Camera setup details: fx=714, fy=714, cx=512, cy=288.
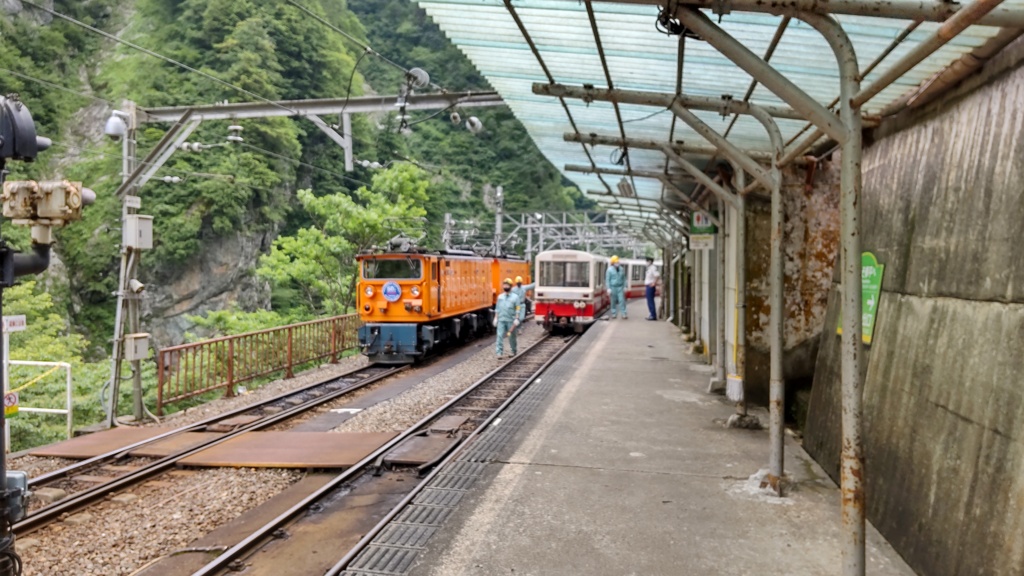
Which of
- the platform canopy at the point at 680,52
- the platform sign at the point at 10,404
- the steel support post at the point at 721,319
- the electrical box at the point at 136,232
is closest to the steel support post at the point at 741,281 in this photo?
the platform canopy at the point at 680,52

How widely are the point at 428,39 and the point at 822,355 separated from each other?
5379 cm

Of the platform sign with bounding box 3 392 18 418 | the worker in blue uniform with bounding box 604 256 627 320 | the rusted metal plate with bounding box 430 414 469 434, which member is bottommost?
the rusted metal plate with bounding box 430 414 469 434

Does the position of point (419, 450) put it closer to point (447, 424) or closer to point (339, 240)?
point (447, 424)

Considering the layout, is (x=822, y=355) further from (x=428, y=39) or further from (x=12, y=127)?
(x=428, y=39)

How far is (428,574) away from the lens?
4.08 meters

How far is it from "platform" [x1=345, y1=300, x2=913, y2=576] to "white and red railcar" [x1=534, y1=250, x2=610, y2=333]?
1125cm

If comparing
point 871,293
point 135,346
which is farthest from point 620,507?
point 135,346

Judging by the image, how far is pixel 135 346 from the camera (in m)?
9.76

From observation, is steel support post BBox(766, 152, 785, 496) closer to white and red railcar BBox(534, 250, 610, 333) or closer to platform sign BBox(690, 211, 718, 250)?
platform sign BBox(690, 211, 718, 250)

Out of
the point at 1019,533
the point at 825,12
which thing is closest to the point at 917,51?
the point at 825,12

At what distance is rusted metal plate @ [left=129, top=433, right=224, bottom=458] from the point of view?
25.8 feet

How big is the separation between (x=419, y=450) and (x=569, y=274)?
1246 centimetres

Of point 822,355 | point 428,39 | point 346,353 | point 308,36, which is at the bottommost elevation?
point 346,353

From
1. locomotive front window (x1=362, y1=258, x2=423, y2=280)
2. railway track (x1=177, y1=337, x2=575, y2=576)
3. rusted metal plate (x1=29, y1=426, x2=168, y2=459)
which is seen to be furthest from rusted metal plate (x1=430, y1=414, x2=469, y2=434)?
locomotive front window (x1=362, y1=258, x2=423, y2=280)
